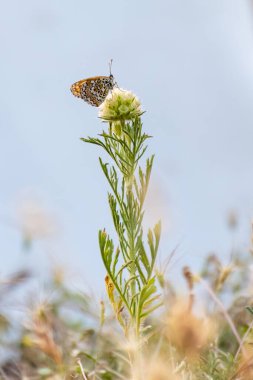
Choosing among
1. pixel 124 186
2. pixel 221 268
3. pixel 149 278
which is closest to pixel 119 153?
pixel 124 186

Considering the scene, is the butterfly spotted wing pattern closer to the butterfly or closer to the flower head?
the butterfly

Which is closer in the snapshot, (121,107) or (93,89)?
(121,107)

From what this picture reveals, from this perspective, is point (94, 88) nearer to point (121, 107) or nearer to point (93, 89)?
point (93, 89)

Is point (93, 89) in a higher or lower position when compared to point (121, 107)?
higher

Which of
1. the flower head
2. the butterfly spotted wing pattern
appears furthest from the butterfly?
the flower head

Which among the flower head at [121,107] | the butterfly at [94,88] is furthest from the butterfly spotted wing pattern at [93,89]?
the flower head at [121,107]

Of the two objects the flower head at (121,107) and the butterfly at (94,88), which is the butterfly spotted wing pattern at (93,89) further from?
the flower head at (121,107)

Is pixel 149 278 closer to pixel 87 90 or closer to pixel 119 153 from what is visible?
pixel 119 153

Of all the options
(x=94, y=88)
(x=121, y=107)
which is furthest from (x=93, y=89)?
(x=121, y=107)

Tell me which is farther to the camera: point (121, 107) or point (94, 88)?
point (94, 88)
